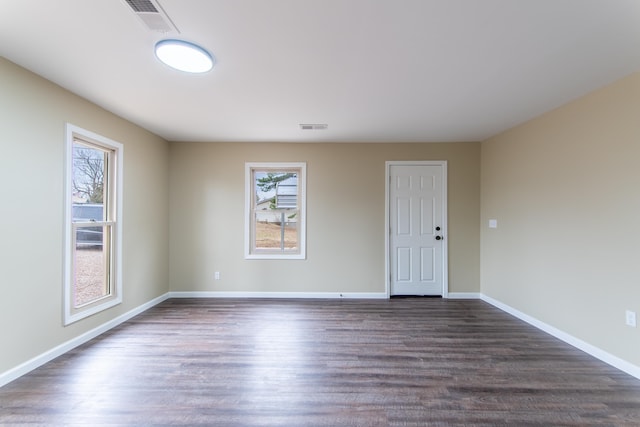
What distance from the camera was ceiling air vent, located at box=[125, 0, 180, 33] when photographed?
152 centimetres

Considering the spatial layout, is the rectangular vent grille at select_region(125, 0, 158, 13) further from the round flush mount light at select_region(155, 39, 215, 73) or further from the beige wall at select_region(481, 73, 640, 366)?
the beige wall at select_region(481, 73, 640, 366)

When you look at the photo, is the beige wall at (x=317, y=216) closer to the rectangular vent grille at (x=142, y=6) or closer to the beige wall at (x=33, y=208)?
the beige wall at (x=33, y=208)

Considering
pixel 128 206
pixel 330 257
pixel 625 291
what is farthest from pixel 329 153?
pixel 625 291

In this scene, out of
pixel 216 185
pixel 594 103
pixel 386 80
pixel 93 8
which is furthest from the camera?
pixel 216 185

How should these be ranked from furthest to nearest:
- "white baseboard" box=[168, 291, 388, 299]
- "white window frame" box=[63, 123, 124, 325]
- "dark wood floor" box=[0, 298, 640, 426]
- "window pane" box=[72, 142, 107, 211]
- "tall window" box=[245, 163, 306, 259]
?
"tall window" box=[245, 163, 306, 259] → "white baseboard" box=[168, 291, 388, 299] → "window pane" box=[72, 142, 107, 211] → "white window frame" box=[63, 123, 124, 325] → "dark wood floor" box=[0, 298, 640, 426]

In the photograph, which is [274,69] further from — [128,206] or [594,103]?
[594,103]

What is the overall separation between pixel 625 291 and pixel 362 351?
2264 millimetres

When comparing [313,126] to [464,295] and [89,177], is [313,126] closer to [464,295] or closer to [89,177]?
[89,177]

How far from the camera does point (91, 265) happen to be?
3.04m

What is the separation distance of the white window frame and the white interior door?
12.0 ft

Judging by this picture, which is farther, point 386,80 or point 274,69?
point 386,80

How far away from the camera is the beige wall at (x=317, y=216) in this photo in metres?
4.38

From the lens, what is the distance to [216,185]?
4395 mm

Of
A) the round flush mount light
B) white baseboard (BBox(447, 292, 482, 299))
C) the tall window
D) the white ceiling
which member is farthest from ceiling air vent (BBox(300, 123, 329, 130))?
white baseboard (BBox(447, 292, 482, 299))
